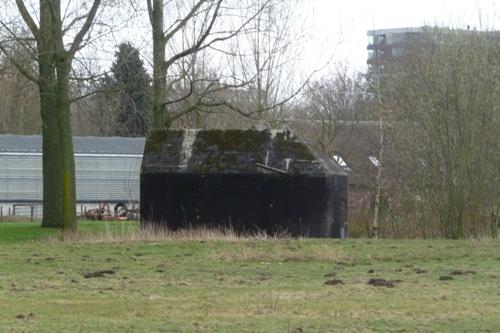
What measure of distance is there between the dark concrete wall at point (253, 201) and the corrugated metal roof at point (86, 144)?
102 feet

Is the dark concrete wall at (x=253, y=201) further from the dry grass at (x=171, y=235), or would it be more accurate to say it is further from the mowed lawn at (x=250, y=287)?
the mowed lawn at (x=250, y=287)

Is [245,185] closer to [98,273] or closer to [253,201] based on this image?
[253,201]

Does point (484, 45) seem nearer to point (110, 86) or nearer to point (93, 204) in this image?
point (110, 86)

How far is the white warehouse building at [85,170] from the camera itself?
186 feet

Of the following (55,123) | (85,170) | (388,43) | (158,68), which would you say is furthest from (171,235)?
(388,43)

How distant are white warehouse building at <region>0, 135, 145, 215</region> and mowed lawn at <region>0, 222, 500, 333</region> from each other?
35.0 meters

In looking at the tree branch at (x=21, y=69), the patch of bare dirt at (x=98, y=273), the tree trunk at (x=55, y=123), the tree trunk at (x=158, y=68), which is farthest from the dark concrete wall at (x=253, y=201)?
the patch of bare dirt at (x=98, y=273)

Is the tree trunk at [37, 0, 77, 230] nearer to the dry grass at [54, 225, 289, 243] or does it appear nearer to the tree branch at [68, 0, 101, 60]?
the tree branch at [68, 0, 101, 60]

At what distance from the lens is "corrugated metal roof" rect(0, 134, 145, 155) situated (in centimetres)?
5681

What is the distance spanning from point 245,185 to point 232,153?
3.30 ft

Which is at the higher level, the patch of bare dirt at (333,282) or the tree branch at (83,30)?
the tree branch at (83,30)

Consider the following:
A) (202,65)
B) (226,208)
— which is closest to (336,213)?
(226,208)

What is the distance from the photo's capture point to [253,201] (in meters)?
27.0

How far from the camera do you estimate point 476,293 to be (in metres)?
13.2
